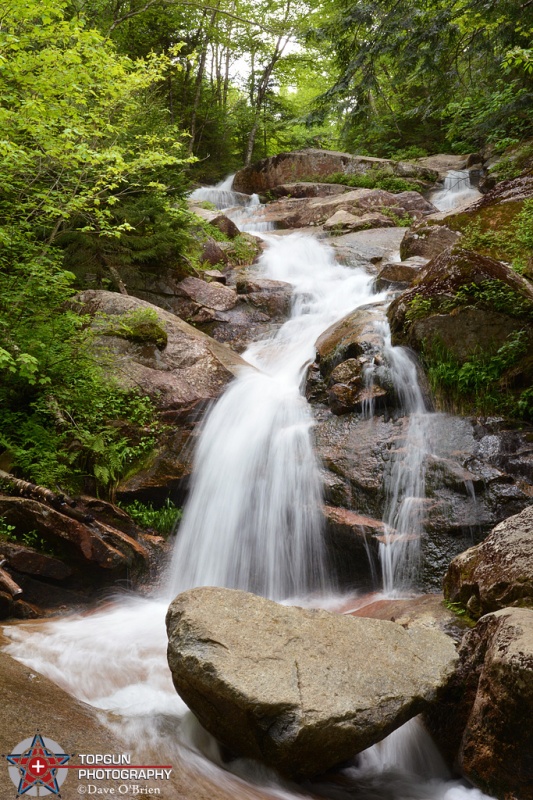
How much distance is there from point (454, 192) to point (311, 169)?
5.56 meters

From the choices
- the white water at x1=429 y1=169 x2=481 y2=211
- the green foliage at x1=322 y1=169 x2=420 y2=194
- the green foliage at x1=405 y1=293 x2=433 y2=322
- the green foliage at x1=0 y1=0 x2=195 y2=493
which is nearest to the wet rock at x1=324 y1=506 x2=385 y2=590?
the green foliage at x1=0 y1=0 x2=195 y2=493

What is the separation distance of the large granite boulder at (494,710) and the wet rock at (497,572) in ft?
1.71

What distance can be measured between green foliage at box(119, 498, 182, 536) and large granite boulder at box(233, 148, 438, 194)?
52.9 feet

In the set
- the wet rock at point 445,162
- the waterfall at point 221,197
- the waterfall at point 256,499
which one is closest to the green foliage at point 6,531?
the waterfall at point 256,499

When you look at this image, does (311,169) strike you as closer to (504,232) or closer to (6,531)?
(504,232)

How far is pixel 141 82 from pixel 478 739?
8250mm

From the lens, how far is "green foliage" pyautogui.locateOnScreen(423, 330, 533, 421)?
20.5 ft

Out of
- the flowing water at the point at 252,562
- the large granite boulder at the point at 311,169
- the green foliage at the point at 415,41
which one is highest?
the large granite boulder at the point at 311,169

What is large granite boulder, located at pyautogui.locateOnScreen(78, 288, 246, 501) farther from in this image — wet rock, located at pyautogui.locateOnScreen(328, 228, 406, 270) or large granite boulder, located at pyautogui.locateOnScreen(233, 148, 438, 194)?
large granite boulder, located at pyautogui.locateOnScreen(233, 148, 438, 194)

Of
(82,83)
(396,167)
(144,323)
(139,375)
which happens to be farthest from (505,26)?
(396,167)

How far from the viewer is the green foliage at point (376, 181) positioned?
58.6ft

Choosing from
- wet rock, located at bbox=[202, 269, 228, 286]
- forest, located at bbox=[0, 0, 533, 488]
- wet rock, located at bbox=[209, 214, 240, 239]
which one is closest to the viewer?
forest, located at bbox=[0, 0, 533, 488]

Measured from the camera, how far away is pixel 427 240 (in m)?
10.6

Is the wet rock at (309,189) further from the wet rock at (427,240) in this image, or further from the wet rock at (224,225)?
the wet rock at (427,240)
